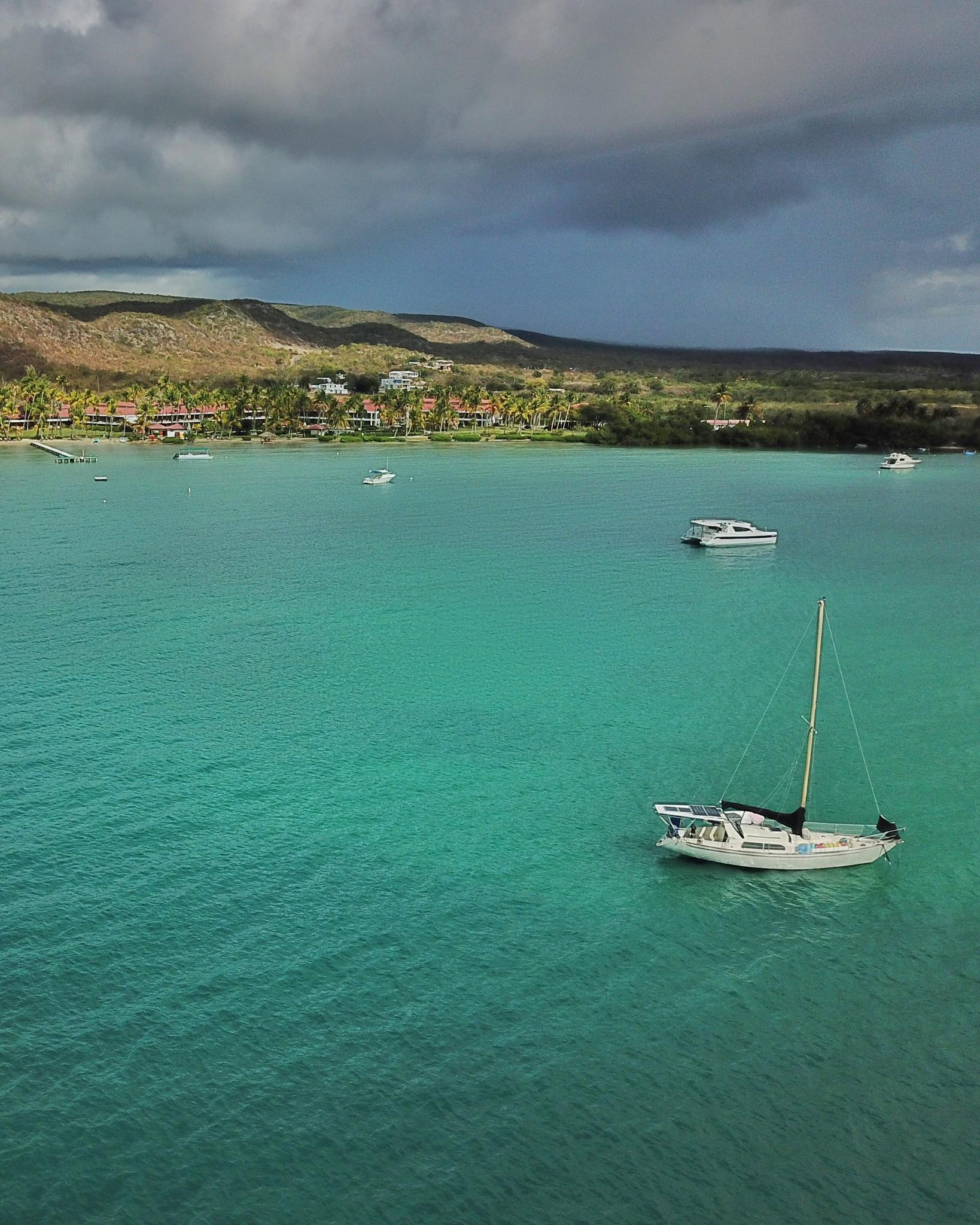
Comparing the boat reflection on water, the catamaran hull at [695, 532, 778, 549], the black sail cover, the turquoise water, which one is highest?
the catamaran hull at [695, 532, 778, 549]

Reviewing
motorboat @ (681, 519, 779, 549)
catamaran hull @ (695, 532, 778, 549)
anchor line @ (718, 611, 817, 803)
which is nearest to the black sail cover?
anchor line @ (718, 611, 817, 803)

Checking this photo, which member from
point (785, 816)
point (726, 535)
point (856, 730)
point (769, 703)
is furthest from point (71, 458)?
point (785, 816)

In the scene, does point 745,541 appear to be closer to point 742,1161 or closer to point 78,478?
point 742,1161

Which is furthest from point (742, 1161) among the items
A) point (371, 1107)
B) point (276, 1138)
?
point (276, 1138)

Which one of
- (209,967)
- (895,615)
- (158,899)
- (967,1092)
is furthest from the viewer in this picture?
(895,615)

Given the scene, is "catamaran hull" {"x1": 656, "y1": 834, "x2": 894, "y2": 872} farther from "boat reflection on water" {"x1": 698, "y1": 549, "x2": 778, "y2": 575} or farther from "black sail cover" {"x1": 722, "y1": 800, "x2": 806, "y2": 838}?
"boat reflection on water" {"x1": 698, "y1": 549, "x2": 778, "y2": 575}

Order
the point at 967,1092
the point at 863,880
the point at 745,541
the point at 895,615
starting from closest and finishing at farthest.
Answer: the point at 967,1092 < the point at 863,880 < the point at 895,615 < the point at 745,541

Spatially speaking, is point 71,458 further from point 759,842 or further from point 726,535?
point 759,842
